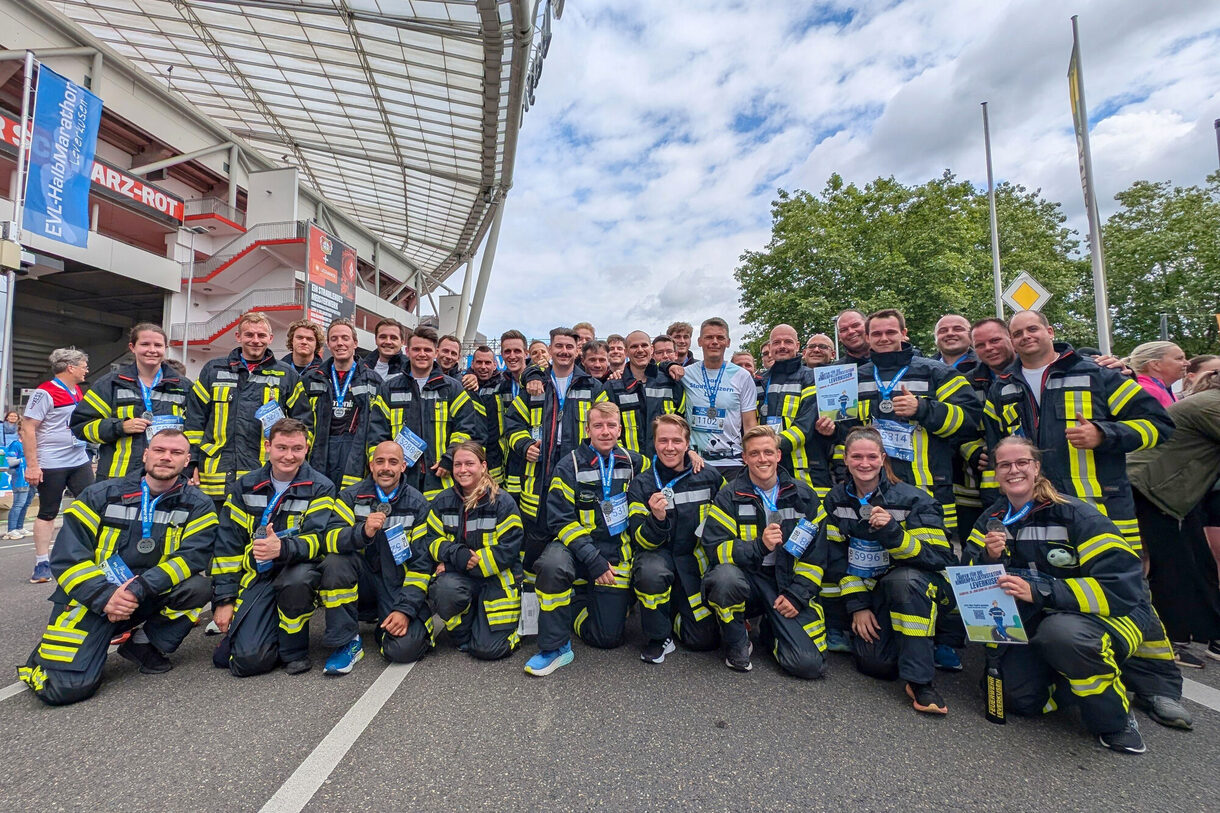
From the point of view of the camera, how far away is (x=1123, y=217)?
24.9 meters

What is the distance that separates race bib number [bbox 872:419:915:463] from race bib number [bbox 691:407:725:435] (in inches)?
46.2

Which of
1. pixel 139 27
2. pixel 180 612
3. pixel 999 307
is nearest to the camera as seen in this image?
pixel 180 612

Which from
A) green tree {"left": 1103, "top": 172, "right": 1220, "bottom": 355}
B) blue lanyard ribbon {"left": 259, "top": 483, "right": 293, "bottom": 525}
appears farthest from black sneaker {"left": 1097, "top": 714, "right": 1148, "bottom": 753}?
green tree {"left": 1103, "top": 172, "right": 1220, "bottom": 355}

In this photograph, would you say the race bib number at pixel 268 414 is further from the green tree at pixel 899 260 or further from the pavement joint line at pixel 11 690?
the green tree at pixel 899 260

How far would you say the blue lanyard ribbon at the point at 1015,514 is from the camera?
289 centimetres

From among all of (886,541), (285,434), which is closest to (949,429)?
(886,541)

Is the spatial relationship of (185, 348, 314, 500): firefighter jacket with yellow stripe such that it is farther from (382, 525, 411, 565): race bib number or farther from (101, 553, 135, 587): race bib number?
(382, 525, 411, 565): race bib number

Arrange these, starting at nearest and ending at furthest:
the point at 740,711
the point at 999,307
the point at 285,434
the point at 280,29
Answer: the point at 740,711 → the point at 285,434 → the point at 999,307 → the point at 280,29

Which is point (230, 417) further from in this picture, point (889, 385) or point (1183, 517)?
point (1183, 517)

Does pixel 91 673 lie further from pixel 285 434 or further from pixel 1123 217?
pixel 1123 217

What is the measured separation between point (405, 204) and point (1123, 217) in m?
37.4

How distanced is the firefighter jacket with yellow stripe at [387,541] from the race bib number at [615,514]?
122 cm

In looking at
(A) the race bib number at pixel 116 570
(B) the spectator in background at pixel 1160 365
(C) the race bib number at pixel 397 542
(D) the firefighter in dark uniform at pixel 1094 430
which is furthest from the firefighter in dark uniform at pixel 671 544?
(A) the race bib number at pixel 116 570

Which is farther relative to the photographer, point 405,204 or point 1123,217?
point 405,204
